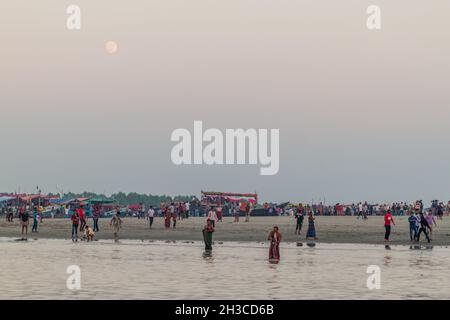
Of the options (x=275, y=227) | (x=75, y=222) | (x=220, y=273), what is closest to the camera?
(x=220, y=273)

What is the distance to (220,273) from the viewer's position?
30953 millimetres

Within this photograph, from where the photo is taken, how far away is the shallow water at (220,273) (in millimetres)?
25062

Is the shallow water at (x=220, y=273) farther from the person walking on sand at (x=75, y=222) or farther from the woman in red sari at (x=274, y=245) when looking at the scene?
the person walking on sand at (x=75, y=222)

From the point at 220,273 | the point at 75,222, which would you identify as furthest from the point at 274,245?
the point at 75,222

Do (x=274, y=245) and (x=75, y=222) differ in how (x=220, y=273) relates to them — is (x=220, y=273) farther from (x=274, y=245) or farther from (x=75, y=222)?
(x=75, y=222)

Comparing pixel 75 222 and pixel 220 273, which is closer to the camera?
pixel 220 273

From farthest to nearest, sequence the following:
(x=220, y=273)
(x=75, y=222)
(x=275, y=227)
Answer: (x=75, y=222)
(x=275, y=227)
(x=220, y=273)

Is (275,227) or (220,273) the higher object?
(275,227)

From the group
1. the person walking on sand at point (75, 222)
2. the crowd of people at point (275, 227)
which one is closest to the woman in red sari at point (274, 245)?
the crowd of people at point (275, 227)

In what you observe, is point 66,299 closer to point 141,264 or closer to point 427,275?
point 141,264

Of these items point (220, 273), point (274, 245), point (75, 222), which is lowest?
point (220, 273)

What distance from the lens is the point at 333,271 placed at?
32.2 metres
